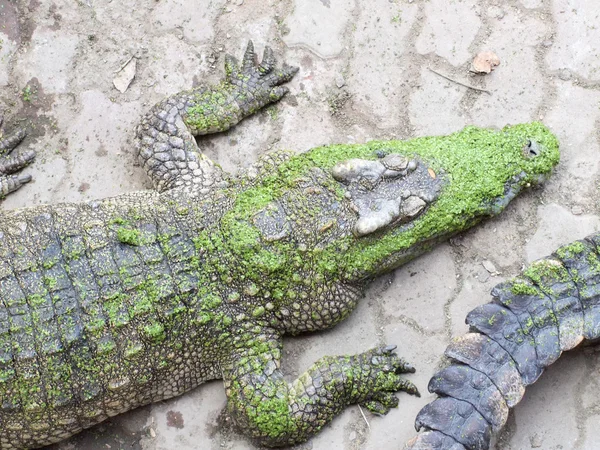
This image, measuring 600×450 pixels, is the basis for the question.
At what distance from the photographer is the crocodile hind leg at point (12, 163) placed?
4.87m

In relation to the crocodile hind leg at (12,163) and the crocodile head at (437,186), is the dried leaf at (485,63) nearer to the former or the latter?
the crocodile head at (437,186)

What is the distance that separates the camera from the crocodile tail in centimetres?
383

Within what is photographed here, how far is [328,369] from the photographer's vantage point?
4.39 meters

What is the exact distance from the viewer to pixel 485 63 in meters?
4.96

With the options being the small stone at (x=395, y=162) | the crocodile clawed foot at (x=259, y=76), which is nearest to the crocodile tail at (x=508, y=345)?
the small stone at (x=395, y=162)

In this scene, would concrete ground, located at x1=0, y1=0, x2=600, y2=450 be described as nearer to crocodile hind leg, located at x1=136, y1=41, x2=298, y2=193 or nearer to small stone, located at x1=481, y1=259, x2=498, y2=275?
small stone, located at x1=481, y1=259, x2=498, y2=275

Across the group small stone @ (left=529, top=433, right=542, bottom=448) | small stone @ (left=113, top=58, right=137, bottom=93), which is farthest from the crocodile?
small stone @ (left=113, top=58, right=137, bottom=93)

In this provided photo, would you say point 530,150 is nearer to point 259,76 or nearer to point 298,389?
point 259,76

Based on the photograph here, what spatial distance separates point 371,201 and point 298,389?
106cm

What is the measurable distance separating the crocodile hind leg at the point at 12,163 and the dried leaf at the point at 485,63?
2675mm

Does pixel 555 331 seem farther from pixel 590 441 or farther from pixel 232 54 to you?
pixel 232 54

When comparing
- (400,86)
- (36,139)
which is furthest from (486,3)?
(36,139)

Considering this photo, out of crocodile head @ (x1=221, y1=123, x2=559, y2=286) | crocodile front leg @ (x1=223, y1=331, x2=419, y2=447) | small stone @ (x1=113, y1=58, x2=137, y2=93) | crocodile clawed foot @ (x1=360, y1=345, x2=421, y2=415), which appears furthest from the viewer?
small stone @ (x1=113, y1=58, x2=137, y2=93)

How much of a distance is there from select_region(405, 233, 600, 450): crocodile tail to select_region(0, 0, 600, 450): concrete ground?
571mm
